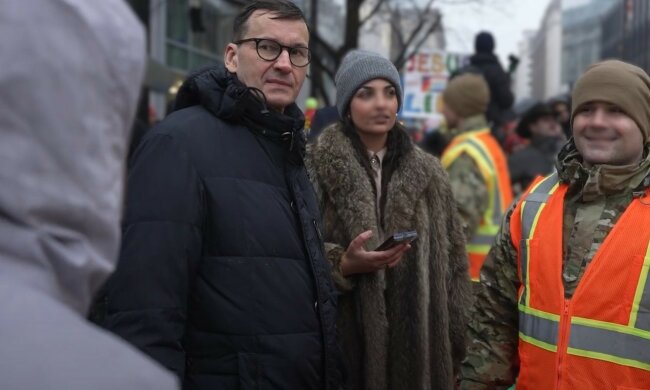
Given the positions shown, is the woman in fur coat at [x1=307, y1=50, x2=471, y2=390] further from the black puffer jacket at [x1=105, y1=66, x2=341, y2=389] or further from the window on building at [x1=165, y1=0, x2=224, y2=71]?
the window on building at [x1=165, y1=0, x2=224, y2=71]

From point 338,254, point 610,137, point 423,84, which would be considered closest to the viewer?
point 610,137

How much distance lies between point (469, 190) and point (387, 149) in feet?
6.17

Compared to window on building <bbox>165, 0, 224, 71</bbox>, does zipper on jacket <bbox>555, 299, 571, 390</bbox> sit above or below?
below

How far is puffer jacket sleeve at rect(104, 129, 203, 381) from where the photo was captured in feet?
8.33

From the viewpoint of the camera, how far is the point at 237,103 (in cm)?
289

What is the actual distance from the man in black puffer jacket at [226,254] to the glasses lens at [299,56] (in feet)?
0.72

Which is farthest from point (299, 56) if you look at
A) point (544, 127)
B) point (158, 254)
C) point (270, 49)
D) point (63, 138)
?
point (544, 127)

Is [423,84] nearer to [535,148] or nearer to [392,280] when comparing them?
[535,148]

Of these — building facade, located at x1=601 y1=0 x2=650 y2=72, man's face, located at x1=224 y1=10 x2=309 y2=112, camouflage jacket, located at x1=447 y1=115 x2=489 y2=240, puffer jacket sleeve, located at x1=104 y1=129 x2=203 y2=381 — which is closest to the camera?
puffer jacket sleeve, located at x1=104 y1=129 x2=203 y2=381

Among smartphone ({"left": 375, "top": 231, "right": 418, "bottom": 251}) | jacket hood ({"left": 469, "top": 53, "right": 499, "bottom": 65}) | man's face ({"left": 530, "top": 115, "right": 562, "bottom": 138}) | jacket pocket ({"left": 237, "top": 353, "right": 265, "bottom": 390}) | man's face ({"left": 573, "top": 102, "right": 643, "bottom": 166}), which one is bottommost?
jacket pocket ({"left": 237, "top": 353, "right": 265, "bottom": 390})

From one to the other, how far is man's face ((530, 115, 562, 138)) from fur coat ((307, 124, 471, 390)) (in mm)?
6203

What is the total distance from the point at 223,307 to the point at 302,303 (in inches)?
10.4

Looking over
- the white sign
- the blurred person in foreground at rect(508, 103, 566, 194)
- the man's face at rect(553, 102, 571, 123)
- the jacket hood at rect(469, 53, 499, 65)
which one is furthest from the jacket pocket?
the white sign

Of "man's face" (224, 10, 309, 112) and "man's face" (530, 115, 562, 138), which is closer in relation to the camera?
"man's face" (224, 10, 309, 112)
